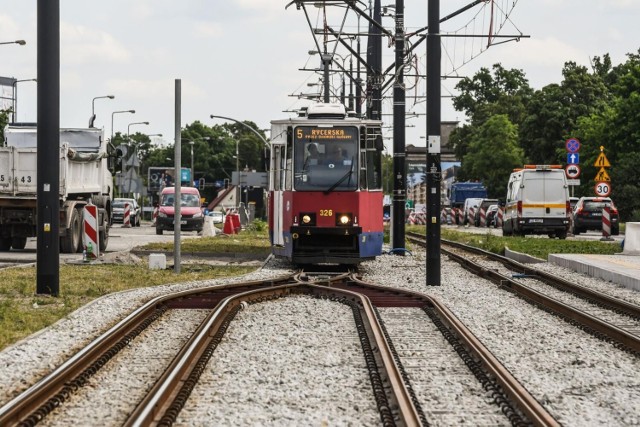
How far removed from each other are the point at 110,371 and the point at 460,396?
3.03 meters

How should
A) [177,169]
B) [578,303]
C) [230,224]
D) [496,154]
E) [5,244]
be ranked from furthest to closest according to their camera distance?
[496,154] → [230,224] → [5,244] → [177,169] → [578,303]

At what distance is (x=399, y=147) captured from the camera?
3048 cm

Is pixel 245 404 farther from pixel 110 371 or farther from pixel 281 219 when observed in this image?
pixel 281 219

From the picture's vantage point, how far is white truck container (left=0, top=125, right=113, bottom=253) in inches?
1141

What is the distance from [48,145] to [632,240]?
17.4 meters

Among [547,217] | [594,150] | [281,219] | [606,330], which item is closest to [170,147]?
[594,150]

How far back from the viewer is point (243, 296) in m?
16.4

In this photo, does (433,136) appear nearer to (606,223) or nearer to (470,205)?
(606,223)

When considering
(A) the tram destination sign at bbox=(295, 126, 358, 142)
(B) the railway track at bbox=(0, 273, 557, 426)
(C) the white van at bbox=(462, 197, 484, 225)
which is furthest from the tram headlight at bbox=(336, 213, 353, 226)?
(C) the white van at bbox=(462, 197, 484, 225)

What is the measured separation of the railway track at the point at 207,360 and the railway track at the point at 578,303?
1595 mm

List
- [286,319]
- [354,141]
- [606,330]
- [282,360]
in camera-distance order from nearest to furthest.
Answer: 1. [282,360]
2. [606,330]
3. [286,319]
4. [354,141]

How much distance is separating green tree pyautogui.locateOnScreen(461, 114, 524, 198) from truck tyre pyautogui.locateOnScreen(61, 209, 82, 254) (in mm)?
75959

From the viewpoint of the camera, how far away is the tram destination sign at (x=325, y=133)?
76.9ft

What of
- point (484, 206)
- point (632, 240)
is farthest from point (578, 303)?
point (484, 206)
